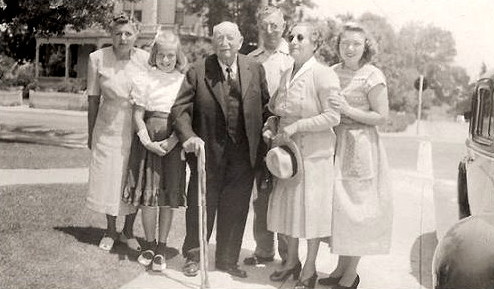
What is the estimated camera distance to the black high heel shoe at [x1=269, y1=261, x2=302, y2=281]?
473cm

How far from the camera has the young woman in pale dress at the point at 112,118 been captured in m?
5.20

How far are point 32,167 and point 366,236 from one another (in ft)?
23.2

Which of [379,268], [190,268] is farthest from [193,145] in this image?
[379,268]

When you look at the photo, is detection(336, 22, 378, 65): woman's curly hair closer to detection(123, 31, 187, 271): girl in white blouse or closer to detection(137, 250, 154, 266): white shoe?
detection(123, 31, 187, 271): girl in white blouse

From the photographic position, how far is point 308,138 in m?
4.51

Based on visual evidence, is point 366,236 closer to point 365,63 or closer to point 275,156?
point 275,156

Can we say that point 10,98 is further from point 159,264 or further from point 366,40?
point 366,40

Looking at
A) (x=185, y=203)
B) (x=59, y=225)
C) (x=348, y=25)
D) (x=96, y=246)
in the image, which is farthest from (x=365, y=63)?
(x=59, y=225)

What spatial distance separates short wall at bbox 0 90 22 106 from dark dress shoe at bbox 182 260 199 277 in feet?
67.4

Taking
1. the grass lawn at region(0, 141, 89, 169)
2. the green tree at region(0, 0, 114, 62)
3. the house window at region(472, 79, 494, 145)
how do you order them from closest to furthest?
the house window at region(472, 79, 494, 145), the grass lawn at region(0, 141, 89, 169), the green tree at region(0, 0, 114, 62)

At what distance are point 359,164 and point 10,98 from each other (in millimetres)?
22442

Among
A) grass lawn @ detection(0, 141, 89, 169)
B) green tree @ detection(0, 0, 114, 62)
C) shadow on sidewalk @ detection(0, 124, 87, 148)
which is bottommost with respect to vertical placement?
shadow on sidewalk @ detection(0, 124, 87, 148)

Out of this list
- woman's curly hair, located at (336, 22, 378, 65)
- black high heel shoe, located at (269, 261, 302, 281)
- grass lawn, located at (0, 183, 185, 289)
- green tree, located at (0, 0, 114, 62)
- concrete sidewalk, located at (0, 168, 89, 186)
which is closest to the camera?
grass lawn, located at (0, 183, 185, 289)

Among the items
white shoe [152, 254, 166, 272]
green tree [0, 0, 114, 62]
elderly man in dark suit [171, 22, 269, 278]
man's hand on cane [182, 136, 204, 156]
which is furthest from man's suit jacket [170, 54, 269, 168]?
green tree [0, 0, 114, 62]
